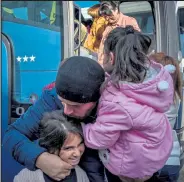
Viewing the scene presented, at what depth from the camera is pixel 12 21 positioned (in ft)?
7.89

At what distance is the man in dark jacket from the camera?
1.03m

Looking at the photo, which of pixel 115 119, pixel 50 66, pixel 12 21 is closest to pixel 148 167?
pixel 115 119

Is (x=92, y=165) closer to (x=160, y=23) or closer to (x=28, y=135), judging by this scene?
(x=28, y=135)

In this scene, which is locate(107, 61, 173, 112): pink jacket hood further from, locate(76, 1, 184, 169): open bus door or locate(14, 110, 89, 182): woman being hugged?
locate(76, 1, 184, 169): open bus door

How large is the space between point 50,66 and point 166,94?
1.33 m

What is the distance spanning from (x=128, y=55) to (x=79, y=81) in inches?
7.0

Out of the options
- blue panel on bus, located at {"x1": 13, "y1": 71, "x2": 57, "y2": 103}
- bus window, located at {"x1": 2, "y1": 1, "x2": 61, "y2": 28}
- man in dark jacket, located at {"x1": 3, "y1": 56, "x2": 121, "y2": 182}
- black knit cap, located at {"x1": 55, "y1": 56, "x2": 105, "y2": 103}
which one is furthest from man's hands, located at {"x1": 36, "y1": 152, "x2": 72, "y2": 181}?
bus window, located at {"x1": 2, "y1": 1, "x2": 61, "y2": 28}

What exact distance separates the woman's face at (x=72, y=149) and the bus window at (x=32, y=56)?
1.21m

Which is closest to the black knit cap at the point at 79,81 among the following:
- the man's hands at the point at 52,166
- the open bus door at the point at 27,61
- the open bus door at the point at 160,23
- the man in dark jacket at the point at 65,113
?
the man in dark jacket at the point at 65,113

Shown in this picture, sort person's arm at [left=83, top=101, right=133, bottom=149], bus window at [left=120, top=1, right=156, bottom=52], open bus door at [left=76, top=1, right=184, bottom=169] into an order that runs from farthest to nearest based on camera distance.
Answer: bus window at [left=120, top=1, right=156, bottom=52]
open bus door at [left=76, top=1, right=184, bottom=169]
person's arm at [left=83, top=101, right=133, bottom=149]

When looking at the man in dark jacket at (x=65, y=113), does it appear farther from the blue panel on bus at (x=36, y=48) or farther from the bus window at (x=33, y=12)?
the bus window at (x=33, y=12)

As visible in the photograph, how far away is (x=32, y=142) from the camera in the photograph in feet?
3.85

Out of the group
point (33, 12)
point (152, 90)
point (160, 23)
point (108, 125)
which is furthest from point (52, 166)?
point (160, 23)

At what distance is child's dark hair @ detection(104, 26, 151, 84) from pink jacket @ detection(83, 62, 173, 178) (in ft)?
0.09
